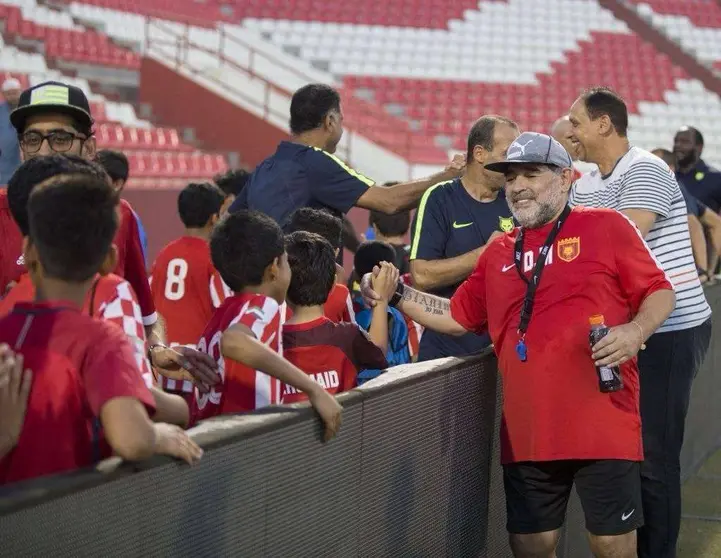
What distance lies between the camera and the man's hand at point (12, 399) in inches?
81.7

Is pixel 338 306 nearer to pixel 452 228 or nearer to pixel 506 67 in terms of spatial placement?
pixel 452 228

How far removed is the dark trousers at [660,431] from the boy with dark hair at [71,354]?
286 centimetres

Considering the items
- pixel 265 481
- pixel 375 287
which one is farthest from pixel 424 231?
pixel 265 481

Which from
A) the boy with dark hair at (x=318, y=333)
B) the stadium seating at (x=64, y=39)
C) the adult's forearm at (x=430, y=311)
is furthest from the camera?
the stadium seating at (x=64, y=39)

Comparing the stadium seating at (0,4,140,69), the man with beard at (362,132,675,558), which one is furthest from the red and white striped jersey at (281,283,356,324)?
the stadium seating at (0,4,140,69)

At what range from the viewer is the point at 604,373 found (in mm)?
3594

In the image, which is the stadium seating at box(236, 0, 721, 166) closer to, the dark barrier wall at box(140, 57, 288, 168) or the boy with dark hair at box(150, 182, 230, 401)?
the dark barrier wall at box(140, 57, 288, 168)

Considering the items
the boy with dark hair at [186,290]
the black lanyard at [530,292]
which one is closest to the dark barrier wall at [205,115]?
the boy with dark hair at [186,290]

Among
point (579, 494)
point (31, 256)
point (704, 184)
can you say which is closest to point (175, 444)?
point (31, 256)

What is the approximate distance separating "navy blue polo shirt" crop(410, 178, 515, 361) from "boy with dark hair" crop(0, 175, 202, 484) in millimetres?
2568

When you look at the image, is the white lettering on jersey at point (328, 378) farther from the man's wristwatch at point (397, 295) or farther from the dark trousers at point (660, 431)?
the dark trousers at point (660, 431)

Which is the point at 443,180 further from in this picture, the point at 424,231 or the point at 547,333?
the point at 547,333

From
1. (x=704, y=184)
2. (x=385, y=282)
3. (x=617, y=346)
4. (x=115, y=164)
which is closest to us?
(x=617, y=346)

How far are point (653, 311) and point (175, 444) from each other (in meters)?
2.01
